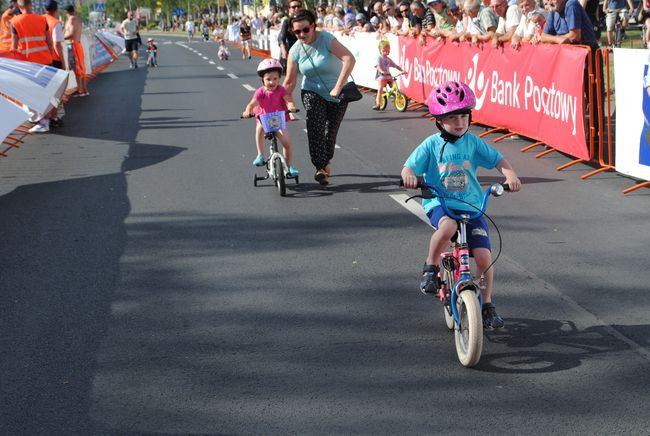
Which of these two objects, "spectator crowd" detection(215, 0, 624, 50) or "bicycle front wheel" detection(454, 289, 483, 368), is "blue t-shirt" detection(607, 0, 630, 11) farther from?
"bicycle front wheel" detection(454, 289, 483, 368)

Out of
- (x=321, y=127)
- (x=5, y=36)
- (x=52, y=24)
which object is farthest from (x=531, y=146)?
(x=5, y=36)

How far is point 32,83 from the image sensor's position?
14367mm

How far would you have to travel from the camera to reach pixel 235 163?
40.5ft

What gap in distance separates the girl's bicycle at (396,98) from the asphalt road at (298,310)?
6415 millimetres

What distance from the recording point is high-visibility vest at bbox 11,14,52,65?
16.4 m

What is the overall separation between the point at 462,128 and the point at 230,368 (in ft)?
5.89

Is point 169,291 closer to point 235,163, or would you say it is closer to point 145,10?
point 235,163

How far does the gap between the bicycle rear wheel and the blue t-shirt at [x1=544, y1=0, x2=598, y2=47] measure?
461 cm

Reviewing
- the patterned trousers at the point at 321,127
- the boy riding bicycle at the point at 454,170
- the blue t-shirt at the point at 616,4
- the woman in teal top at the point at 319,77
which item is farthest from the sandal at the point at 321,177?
the blue t-shirt at the point at 616,4

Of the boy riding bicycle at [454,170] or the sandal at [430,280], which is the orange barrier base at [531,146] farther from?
the sandal at [430,280]

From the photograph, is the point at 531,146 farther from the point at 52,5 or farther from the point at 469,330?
the point at 52,5

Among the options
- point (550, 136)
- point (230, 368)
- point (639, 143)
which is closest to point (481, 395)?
point (230, 368)

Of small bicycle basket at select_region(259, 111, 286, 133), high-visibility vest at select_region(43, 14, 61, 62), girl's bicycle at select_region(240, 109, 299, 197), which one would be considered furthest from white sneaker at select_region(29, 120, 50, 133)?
small bicycle basket at select_region(259, 111, 286, 133)

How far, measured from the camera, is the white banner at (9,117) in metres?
11.6
